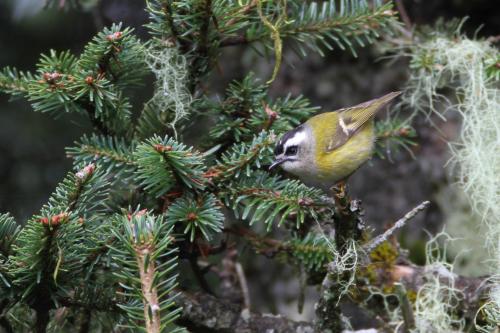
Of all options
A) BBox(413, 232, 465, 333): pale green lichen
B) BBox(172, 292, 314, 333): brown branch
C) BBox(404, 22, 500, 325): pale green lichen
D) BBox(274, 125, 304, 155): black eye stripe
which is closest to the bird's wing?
BBox(404, 22, 500, 325): pale green lichen

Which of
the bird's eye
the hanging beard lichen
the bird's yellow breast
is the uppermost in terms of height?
the hanging beard lichen

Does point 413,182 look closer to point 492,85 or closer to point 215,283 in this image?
point 492,85

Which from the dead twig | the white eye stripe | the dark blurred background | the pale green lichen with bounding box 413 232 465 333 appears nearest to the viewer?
the dead twig

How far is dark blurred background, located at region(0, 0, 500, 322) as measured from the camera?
2.92 meters

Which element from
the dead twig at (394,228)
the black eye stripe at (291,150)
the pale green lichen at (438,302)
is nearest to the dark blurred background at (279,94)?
the pale green lichen at (438,302)

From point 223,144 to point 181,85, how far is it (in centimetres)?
22

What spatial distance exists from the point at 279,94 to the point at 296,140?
48.5 inches

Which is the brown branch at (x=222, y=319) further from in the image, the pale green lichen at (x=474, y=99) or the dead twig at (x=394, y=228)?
the pale green lichen at (x=474, y=99)

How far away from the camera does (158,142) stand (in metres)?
1.67

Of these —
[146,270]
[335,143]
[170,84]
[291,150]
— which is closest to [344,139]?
[335,143]

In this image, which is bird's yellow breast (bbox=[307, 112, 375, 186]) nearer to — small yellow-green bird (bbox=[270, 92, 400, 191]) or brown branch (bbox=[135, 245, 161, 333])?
small yellow-green bird (bbox=[270, 92, 400, 191])

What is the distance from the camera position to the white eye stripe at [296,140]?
2.14m

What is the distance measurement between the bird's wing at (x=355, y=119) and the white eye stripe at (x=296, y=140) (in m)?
0.25

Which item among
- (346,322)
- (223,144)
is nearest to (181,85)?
(223,144)
